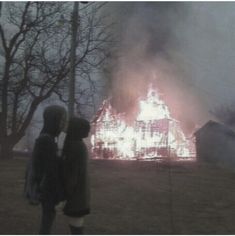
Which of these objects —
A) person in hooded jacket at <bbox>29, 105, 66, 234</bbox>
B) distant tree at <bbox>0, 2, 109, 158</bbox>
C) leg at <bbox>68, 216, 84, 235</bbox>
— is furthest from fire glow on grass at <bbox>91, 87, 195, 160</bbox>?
person in hooded jacket at <bbox>29, 105, 66, 234</bbox>

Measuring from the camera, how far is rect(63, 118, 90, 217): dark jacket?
497cm

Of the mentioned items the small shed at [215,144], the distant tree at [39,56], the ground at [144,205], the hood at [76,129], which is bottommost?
the ground at [144,205]

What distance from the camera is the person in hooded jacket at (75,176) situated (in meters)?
4.97

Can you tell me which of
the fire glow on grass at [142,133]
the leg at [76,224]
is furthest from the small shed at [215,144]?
the leg at [76,224]

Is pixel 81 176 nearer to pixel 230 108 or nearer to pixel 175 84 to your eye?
pixel 175 84

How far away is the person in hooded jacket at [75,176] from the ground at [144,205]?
2237 mm

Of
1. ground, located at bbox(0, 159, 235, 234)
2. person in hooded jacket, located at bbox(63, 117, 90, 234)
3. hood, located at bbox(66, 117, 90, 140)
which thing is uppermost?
hood, located at bbox(66, 117, 90, 140)

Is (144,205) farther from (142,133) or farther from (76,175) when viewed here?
(142,133)

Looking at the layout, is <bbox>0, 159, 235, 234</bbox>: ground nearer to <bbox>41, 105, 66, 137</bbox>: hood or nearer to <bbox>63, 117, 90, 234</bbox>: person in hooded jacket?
<bbox>63, 117, 90, 234</bbox>: person in hooded jacket

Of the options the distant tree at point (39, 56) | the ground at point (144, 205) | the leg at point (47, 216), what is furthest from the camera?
the distant tree at point (39, 56)

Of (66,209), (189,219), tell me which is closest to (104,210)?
(189,219)

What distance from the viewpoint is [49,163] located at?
492cm

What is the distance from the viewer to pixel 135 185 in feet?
40.3

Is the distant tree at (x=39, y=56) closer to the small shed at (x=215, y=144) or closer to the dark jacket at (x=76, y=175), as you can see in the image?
the small shed at (x=215, y=144)
